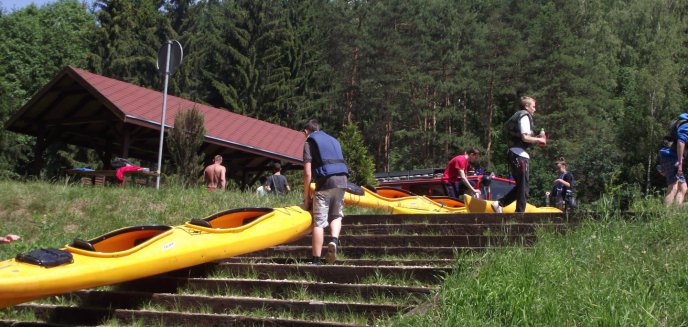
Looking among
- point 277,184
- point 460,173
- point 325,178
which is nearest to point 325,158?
point 325,178

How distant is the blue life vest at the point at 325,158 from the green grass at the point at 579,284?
238 centimetres

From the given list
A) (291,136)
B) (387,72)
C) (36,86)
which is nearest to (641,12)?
(387,72)

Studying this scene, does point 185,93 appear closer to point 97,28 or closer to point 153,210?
point 97,28

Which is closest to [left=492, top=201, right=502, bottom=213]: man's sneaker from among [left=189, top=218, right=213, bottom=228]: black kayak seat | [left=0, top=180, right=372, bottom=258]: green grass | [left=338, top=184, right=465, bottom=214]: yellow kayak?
[left=338, top=184, right=465, bottom=214]: yellow kayak

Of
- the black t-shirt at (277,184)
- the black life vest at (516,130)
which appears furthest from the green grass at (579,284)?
the black t-shirt at (277,184)

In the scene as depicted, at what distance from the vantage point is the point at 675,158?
36.6 ft

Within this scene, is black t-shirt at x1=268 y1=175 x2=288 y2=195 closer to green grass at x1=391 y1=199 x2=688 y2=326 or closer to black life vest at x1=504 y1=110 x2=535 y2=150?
black life vest at x1=504 y1=110 x2=535 y2=150

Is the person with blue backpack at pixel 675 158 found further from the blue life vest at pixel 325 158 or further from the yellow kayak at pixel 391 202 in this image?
the blue life vest at pixel 325 158

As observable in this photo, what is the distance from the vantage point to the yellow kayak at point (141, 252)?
256 inches

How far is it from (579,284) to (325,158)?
356 centimetres

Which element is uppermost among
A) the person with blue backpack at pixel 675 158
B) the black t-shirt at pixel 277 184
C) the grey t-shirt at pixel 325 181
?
the person with blue backpack at pixel 675 158

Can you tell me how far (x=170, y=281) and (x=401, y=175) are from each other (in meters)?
16.3

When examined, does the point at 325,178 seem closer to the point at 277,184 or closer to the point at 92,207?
the point at 92,207

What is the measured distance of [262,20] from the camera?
53.0 m
